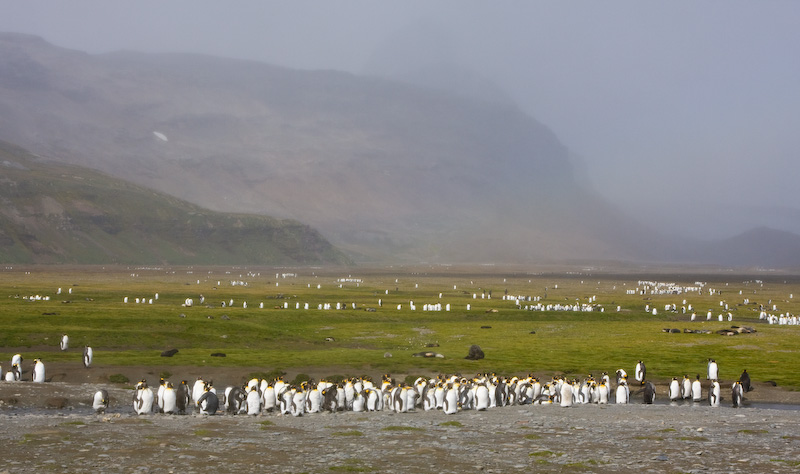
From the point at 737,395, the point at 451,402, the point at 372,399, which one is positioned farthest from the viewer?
the point at 737,395

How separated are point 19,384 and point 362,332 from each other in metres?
27.4

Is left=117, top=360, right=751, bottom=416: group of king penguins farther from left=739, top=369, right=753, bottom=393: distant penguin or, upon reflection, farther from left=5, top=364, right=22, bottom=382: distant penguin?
left=5, top=364, right=22, bottom=382: distant penguin

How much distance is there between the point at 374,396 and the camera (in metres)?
26.5

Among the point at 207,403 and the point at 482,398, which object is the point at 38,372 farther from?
the point at 482,398

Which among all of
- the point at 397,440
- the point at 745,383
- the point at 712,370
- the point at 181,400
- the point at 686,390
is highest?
the point at 712,370

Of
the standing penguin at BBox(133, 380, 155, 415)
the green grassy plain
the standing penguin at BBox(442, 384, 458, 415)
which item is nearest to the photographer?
the standing penguin at BBox(133, 380, 155, 415)

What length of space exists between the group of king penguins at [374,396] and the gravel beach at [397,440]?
0.65 metres

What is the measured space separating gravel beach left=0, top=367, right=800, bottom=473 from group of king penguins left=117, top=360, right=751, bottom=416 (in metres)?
0.65

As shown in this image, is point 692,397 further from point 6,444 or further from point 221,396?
point 6,444

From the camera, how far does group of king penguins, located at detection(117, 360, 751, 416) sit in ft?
82.2

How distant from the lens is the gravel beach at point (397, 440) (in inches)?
649

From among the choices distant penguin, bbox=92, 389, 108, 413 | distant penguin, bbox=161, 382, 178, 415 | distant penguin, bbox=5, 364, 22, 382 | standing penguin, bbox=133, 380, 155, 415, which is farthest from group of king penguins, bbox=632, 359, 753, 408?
distant penguin, bbox=5, 364, 22, 382

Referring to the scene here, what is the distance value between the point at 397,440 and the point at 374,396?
22.5 feet

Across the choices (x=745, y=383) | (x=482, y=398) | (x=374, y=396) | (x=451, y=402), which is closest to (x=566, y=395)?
(x=482, y=398)
